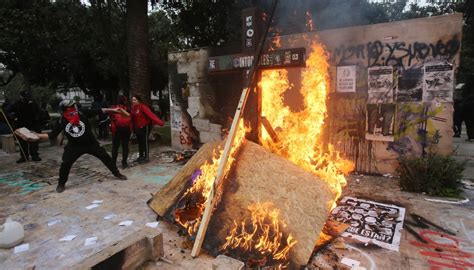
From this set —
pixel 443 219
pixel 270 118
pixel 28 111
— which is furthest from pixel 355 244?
pixel 28 111

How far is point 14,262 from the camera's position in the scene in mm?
3715

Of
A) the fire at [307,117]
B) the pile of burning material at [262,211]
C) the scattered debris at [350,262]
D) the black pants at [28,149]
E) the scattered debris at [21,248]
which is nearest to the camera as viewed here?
the scattered debris at [350,262]

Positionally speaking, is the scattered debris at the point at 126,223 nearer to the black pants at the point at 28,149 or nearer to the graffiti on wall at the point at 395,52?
the graffiti on wall at the point at 395,52

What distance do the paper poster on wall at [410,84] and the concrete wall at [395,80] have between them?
65mm

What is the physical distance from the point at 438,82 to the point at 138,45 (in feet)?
29.9

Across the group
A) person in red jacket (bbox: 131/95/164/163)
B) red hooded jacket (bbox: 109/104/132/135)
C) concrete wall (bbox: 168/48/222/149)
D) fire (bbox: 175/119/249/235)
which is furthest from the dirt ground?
concrete wall (bbox: 168/48/222/149)

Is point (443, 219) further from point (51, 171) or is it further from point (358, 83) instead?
point (51, 171)

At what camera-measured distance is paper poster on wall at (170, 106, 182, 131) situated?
10.2 meters

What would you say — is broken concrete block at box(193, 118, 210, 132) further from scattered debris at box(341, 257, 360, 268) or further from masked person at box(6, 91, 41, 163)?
scattered debris at box(341, 257, 360, 268)

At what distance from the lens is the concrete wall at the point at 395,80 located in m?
6.11

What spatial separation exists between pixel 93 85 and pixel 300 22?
17.0m

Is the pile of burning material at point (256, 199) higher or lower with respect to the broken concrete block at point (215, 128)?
lower

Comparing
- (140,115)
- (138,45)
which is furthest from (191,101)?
(138,45)

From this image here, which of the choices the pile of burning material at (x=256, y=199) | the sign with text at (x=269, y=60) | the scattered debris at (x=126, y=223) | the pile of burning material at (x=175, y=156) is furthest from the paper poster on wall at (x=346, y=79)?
the scattered debris at (x=126, y=223)
